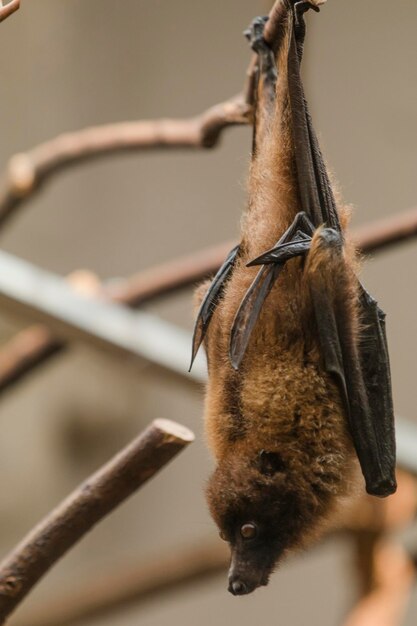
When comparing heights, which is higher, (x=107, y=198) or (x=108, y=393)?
(x=107, y=198)

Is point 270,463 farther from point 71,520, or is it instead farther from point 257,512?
point 71,520

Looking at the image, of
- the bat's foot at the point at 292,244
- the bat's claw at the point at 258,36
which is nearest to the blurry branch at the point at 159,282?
the bat's claw at the point at 258,36

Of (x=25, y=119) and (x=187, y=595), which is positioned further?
(x=187, y=595)

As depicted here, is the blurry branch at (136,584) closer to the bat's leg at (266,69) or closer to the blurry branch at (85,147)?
the blurry branch at (85,147)

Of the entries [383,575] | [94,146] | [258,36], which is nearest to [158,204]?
[94,146]

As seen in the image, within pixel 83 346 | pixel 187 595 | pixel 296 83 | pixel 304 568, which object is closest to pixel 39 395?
pixel 187 595

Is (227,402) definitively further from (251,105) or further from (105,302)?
(105,302)
